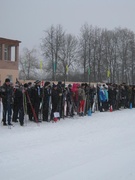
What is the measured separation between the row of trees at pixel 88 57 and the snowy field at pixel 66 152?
4371 centimetres

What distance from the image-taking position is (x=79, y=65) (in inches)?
2309

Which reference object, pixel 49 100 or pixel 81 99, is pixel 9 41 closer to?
pixel 81 99

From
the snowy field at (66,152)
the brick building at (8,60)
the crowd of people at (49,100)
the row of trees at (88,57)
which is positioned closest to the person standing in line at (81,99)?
the crowd of people at (49,100)

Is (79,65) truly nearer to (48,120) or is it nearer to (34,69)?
(34,69)

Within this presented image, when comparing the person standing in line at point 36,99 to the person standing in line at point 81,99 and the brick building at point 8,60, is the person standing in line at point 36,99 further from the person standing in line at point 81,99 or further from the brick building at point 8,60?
the brick building at point 8,60

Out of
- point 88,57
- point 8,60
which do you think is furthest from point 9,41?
point 88,57

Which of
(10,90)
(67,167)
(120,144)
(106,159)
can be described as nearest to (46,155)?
(67,167)

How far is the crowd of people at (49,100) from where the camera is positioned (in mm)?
11336

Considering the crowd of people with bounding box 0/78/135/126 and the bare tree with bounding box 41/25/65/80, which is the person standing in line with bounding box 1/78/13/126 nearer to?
the crowd of people with bounding box 0/78/135/126

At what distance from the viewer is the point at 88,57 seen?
192 feet

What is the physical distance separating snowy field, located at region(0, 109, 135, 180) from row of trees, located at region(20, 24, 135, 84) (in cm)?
4371

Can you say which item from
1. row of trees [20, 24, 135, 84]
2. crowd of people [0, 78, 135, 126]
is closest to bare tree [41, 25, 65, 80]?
row of trees [20, 24, 135, 84]

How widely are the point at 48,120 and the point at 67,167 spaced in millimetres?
6700

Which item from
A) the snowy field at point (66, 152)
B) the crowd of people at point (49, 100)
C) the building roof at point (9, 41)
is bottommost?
the snowy field at point (66, 152)
